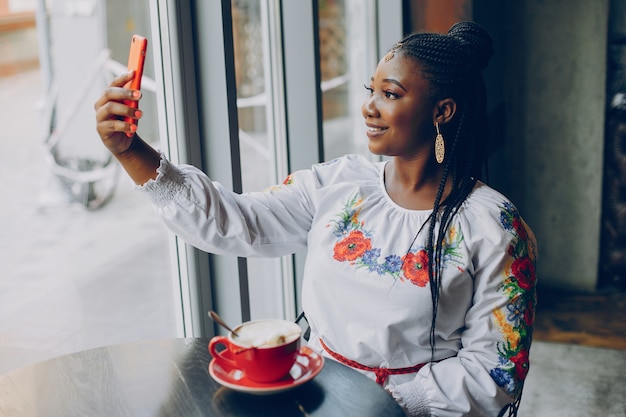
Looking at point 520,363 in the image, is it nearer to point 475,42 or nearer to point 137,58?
point 475,42

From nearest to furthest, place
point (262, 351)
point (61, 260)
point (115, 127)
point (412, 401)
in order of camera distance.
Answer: point (262, 351) < point (115, 127) < point (412, 401) < point (61, 260)

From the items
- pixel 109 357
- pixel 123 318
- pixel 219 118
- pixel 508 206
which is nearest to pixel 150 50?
pixel 219 118

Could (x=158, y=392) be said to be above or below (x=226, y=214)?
below

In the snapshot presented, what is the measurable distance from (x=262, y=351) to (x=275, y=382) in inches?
2.2

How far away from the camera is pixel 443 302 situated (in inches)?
55.5

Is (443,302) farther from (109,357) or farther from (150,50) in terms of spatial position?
(150,50)

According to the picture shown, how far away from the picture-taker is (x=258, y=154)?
233 cm

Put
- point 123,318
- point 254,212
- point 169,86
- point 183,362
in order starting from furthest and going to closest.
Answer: point 123,318 → point 169,86 → point 254,212 → point 183,362

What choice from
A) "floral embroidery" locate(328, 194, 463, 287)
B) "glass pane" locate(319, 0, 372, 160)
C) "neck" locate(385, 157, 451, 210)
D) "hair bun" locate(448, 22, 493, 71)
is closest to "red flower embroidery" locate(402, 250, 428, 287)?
"floral embroidery" locate(328, 194, 463, 287)

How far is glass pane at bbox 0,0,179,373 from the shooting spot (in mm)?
1438

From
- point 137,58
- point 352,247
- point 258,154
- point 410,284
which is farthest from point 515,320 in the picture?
point 258,154

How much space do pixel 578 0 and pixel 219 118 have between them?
8.62 ft

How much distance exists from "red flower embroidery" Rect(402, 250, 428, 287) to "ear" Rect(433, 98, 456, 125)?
0.93 ft

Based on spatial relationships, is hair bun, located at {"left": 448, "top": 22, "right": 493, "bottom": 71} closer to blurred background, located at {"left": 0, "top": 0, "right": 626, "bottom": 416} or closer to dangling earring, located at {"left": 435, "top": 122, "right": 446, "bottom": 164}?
dangling earring, located at {"left": 435, "top": 122, "right": 446, "bottom": 164}
